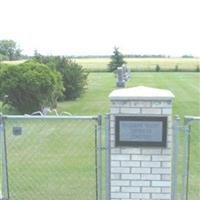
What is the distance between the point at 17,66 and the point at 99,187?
8966 mm

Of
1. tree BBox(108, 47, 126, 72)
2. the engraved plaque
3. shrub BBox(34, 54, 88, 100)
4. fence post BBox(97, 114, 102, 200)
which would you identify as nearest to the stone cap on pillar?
the engraved plaque

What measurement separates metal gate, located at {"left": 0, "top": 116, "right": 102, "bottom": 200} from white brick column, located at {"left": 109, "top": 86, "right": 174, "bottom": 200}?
0.27m

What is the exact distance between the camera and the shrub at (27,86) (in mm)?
13772

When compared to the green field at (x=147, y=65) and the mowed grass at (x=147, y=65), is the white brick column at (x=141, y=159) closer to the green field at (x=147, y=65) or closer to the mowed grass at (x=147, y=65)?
the green field at (x=147, y=65)

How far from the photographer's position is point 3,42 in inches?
3632

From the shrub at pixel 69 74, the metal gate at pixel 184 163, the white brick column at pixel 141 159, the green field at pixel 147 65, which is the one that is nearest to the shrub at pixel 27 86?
the shrub at pixel 69 74

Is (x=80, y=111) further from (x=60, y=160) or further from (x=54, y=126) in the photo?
(x=60, y=160)

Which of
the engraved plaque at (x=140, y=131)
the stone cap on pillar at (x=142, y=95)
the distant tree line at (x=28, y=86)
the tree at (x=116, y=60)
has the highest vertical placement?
the stone cap on pillar at (x=142, y=95)

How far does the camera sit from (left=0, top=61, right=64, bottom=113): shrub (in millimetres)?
13772

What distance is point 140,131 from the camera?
A: 509 cm

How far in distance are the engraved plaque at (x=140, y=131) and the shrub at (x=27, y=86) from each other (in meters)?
8.93

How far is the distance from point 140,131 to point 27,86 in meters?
9.12

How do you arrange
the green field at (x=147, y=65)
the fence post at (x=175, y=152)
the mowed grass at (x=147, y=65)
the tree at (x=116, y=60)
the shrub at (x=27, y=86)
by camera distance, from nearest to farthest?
the fence post at (x=175, y=152)
the shrub at (x=27, y=86)
the tree at (x=116, y=60)
the green field at (x=147, y=65)
the mowed grass at (x=147, y=65)

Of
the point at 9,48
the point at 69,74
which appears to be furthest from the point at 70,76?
the point at 9,48
